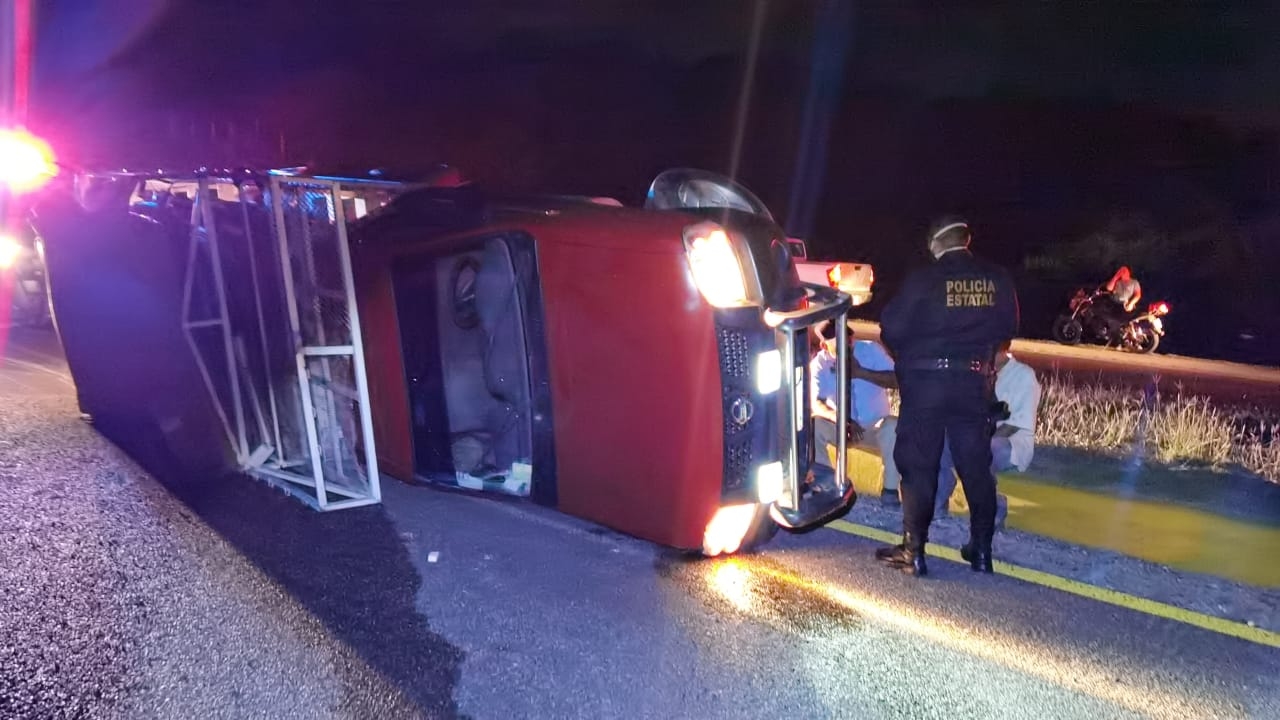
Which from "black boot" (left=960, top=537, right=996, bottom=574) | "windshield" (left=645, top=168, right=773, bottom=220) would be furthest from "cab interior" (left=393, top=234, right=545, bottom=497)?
"black boot" (left=960, top=537, right=996, bottom=574)

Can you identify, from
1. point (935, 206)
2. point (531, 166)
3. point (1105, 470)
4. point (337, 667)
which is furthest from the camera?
point (935, 206)

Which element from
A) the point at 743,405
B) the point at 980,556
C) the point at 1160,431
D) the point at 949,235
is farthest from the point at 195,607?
the point at 1160,431

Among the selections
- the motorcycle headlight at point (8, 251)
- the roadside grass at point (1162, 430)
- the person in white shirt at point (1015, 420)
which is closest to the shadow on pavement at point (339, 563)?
the person in white shirt at point (1015, 420)

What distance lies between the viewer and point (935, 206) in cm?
2303

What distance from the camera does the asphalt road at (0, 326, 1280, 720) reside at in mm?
3254

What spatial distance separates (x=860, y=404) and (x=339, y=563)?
3.26 metres

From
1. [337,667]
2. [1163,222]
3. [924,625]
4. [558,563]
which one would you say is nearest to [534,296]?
[558,563]

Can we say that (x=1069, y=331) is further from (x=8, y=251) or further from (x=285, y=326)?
(x=8, y=251)

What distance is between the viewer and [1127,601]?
4.30m

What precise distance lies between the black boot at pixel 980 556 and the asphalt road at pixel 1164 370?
4.76m

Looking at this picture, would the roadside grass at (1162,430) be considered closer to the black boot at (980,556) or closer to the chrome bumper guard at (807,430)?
the black boot at (980,556)

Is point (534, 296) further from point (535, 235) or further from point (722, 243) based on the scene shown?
point (722, 243)

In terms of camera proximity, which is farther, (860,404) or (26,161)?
(26,161)

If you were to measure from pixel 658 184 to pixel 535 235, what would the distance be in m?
0.62
